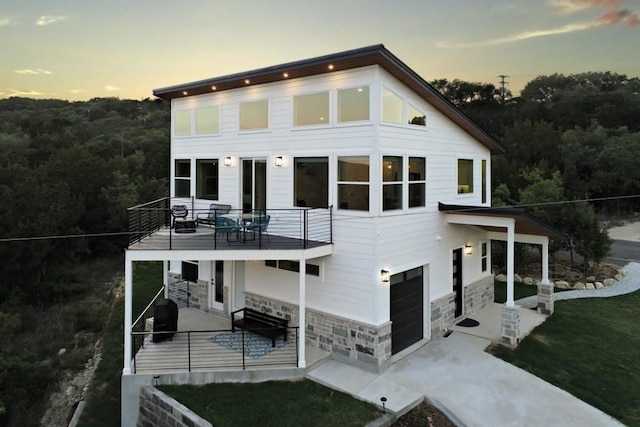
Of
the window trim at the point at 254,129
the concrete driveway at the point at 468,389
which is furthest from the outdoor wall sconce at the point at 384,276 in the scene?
the window trim at the point at 254,129

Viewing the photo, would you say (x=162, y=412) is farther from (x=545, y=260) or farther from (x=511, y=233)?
(x=545, y=260)

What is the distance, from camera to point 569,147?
119ft

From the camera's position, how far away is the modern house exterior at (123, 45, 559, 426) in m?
9.16

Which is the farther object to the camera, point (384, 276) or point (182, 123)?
point (182, 123)

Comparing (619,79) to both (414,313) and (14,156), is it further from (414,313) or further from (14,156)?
(14,156)

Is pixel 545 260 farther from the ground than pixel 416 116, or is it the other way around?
pixel 416 116

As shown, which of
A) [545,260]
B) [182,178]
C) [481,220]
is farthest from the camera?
[182,178]

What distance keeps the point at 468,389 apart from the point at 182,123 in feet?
37.9

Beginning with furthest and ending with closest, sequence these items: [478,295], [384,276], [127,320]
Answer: [478,295] < [384,276] < [127,320]

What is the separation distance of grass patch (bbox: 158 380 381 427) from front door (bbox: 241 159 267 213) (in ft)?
16.2

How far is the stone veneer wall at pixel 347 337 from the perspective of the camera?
9117 millimetres

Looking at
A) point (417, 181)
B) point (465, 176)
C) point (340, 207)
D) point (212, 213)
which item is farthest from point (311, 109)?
point (465, 176)

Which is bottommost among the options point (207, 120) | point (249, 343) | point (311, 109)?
point (249, 343)

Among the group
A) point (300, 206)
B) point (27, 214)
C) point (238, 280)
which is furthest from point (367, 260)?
point (27, 214)
